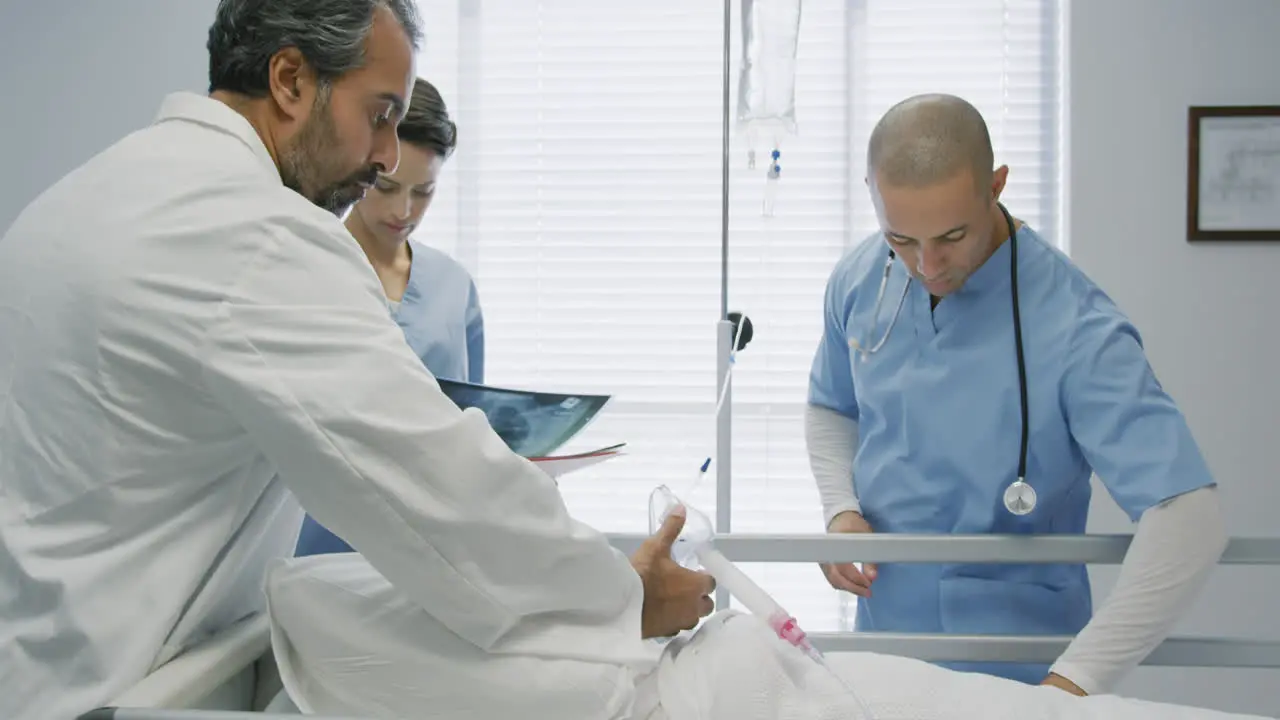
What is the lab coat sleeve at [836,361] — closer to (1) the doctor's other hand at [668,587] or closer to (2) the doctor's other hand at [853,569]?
(2) the doctor's other hand at [853,569]

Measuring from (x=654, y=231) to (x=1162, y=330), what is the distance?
141 cm

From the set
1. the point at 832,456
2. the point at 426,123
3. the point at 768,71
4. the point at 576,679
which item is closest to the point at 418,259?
the point at 426,123

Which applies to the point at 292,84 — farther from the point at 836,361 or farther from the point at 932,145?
the point at 836,361

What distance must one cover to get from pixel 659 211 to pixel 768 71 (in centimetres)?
126

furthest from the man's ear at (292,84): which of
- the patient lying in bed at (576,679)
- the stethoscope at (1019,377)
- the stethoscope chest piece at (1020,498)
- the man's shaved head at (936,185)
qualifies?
the stethoscope chest piece at (1020,498)

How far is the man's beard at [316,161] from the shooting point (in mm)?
1136

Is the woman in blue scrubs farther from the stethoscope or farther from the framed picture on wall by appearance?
the framed picture on wall

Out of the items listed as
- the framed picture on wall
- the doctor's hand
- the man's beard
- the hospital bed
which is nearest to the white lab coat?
the man's beard

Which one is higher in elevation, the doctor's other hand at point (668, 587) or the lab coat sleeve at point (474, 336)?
the lab coat sleeve at point (474, 336)

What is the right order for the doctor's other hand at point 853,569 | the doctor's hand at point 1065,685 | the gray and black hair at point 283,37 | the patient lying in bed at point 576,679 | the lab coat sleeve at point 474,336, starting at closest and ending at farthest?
1. the patient lying in bed at point 576,679
2. the gray and black hair at point 283,37
3. the doctor's hand at point 1065,685
4. the doctor's other hand at point 853,569
5. the lab coat sleeve at point 474,336

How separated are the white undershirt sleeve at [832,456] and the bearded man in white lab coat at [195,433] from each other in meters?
0.78

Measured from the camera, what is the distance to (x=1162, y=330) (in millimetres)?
2762

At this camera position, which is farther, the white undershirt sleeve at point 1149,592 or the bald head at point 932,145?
the bald head at point 932,145

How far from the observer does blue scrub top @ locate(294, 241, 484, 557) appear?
194cm
